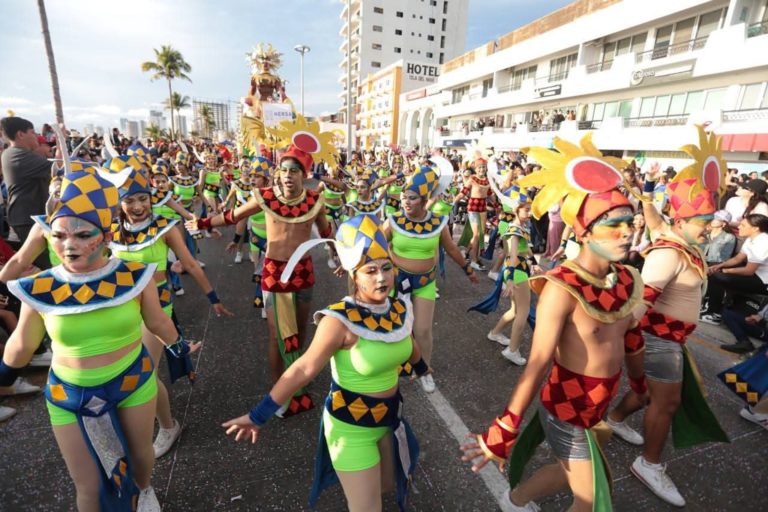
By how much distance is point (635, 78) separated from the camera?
19.7 meters

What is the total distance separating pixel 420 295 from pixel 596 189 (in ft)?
7.49

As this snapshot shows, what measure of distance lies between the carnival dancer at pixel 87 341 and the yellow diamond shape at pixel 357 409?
128 cm

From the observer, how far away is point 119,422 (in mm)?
2260

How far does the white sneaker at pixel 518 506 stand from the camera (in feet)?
8.51

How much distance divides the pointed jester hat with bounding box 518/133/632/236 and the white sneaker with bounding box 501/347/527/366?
109 inches

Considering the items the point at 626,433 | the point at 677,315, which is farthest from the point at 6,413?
the point at 677,315

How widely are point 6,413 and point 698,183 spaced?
19.5ft

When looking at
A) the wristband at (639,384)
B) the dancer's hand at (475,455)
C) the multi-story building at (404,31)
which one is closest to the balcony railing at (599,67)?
the wristband at (639,384)

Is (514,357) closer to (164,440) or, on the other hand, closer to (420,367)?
(420,367)

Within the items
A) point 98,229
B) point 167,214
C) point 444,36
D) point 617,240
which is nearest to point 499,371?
point 617,240

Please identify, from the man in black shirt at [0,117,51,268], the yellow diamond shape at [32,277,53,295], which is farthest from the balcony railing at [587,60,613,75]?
the yellow diamond shape at [32,277,53,295]

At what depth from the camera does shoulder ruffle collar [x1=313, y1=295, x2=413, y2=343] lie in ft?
7.00

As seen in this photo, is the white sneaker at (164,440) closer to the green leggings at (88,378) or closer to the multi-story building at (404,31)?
the green leggings at (88,378)

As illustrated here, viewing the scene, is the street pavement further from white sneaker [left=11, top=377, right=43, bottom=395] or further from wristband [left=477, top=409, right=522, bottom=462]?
wristband [left=477, top=409, right=522, bottom=462]
